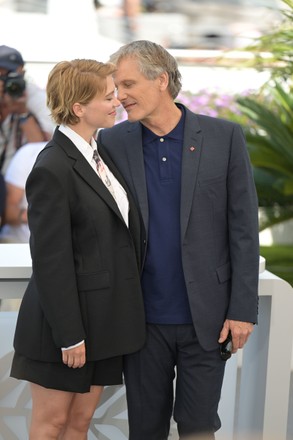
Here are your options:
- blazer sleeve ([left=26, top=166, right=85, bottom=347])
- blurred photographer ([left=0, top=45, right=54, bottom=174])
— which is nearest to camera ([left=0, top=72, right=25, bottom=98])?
blurred photographer ([left=0, top=45, right=54, bottom=174])

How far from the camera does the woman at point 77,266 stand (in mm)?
2441

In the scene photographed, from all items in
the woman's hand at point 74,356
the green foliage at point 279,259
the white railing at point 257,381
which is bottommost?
the green foliage at point 279,259

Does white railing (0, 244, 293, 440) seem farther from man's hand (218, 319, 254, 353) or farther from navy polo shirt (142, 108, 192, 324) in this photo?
navy polo shirt (142, 108, 192, 324)

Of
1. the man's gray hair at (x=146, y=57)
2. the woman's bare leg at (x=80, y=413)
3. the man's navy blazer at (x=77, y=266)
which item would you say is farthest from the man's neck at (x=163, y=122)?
the woman's bare leg at (x=80, y=413)

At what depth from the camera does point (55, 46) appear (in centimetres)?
844

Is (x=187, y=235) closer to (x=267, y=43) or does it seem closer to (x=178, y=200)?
(x=178, y=200)

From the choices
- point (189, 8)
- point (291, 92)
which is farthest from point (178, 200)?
point (189, 8)

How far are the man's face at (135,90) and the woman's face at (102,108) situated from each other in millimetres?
128

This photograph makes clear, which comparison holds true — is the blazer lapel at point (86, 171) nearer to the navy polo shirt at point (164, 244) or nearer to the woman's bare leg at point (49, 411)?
the navy polo shirt at point (164, 244)

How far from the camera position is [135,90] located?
268 centimetres

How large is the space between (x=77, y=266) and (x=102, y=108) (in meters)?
0.45

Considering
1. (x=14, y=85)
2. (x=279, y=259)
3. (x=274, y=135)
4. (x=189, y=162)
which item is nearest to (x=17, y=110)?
(x=14, y=85)

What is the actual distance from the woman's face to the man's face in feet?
0.42

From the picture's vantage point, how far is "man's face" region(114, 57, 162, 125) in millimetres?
2672
